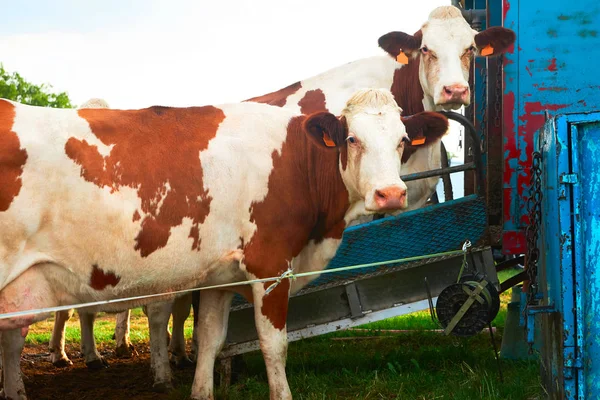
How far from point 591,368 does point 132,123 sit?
340 centimetres

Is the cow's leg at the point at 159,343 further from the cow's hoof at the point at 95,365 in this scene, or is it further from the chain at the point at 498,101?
the chain at the point at 498,101

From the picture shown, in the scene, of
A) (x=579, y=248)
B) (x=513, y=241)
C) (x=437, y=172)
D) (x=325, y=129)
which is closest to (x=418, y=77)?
(x=437, y=172)

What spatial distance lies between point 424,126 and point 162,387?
10.1 feet

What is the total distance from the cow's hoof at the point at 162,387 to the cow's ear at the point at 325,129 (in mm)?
2497

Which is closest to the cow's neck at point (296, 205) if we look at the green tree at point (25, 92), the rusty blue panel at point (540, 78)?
the rusty blue panel at point (540, 78)

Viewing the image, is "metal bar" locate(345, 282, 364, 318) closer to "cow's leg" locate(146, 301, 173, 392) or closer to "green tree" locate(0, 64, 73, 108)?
"cow's leg" locate(146, 301, 173, 392)

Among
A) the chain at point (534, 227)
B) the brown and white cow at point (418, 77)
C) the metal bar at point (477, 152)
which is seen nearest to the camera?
the chain at point (534, 227)

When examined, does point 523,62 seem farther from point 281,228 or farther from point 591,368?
point 591,368

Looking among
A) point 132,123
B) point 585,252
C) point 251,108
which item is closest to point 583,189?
point 585,252

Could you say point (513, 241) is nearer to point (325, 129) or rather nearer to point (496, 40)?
point (496, 40)

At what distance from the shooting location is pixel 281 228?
5.78 m

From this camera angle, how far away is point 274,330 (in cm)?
581

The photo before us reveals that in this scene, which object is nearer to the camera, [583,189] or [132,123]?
A: [583,189]

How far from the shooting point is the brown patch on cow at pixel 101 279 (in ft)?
17.4
